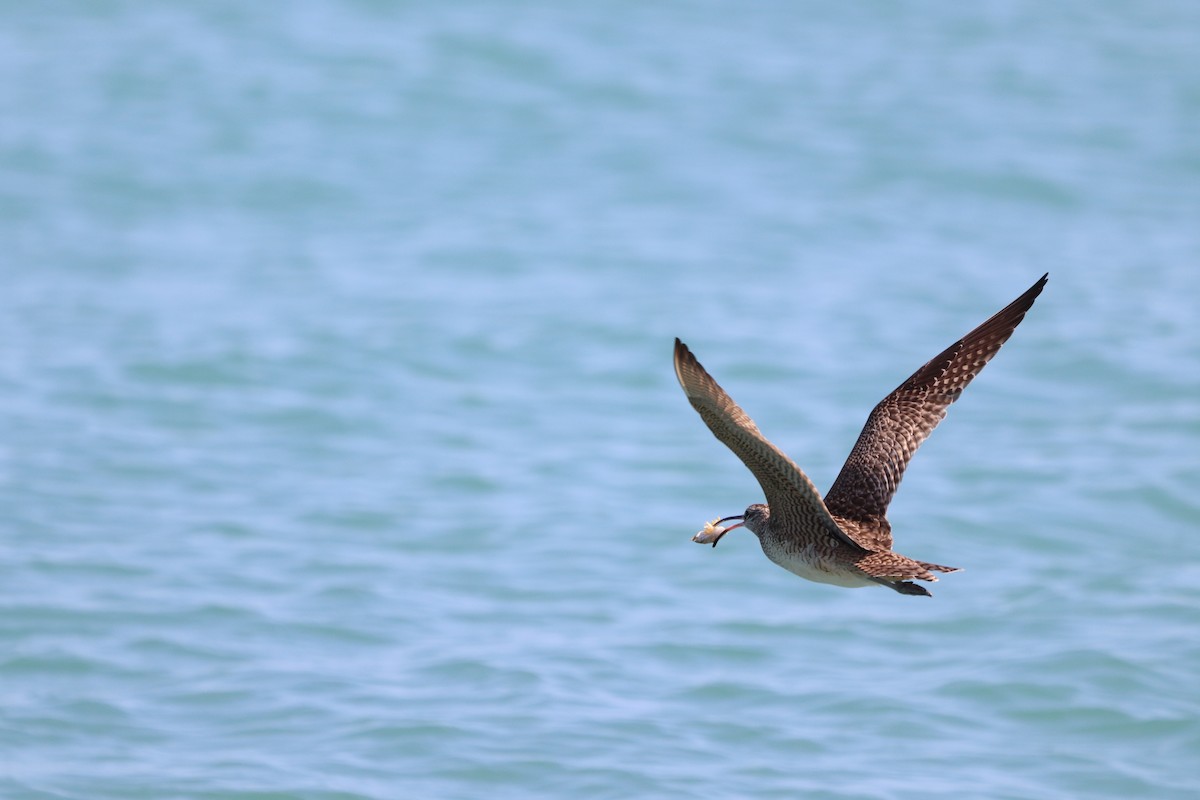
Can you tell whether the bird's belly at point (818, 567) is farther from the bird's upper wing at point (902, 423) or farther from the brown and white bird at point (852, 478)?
the bird's upper wing at point (902, 423)

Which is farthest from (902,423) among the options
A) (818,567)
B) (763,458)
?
(763,458)

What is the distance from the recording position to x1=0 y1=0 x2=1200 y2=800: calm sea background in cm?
1002

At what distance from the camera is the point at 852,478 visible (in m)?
7.79

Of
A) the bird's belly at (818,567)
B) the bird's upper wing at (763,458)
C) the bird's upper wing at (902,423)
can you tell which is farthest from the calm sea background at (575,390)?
the bird's upper wing at (763,458)

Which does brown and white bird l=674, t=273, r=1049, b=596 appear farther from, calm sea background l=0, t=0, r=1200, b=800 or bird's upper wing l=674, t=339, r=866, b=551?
calm sea background l=0, t=0, r=1200, b=800

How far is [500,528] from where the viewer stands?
519 inches


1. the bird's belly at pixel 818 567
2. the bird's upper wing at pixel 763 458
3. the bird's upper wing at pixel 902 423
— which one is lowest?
the bird's belly at pixel 818 567

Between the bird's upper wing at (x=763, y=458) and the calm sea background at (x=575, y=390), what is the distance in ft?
9.22

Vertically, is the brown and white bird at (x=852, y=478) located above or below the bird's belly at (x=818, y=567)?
above

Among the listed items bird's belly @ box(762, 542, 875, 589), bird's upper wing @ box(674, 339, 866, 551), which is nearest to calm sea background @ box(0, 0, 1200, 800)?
bird's belly @ box(762, 542, 875, 589)

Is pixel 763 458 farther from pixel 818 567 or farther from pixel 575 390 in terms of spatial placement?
pixel 575 390

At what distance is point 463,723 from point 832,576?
362cm

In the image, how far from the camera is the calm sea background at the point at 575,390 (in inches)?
394

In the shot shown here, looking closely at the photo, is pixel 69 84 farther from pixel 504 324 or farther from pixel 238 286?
pixel 504 324
